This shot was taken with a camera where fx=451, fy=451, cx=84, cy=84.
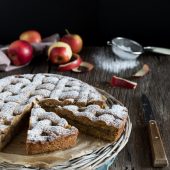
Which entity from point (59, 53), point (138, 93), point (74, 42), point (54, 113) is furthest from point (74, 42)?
point (54, 113)

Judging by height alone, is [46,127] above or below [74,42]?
above

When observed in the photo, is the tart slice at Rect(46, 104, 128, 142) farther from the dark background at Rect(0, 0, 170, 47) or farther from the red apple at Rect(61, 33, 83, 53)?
the dark background at Rect(0, 0, 170, 47)

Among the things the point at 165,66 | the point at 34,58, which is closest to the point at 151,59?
the point at 165,66

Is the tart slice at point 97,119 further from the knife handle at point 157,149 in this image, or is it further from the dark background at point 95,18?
the dark background at point 95,18

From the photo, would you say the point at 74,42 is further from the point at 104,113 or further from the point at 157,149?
the point at 157,149

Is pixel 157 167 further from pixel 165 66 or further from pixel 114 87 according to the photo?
pixel 165 66

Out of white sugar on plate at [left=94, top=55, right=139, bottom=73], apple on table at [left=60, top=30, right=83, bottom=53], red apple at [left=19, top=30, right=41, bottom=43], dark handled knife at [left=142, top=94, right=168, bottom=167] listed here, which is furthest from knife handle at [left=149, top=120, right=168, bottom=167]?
red apple at [left=19, top=30, right=41, bottom=43]
